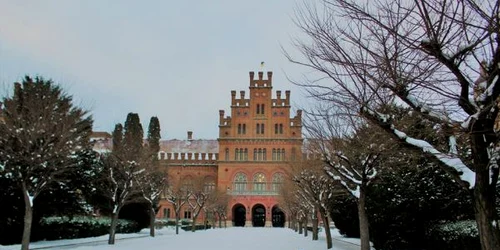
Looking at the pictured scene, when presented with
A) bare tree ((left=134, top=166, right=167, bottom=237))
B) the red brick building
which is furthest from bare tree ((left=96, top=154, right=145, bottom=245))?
the red brick building

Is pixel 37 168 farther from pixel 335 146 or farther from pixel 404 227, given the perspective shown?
pixel 404 227

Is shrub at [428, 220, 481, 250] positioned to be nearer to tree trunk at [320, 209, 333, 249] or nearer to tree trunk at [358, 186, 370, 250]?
tree trunk at [358, 186, 370, 250]

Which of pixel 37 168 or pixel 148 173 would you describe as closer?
pixel 37 168

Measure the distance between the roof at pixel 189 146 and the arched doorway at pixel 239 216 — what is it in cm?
1199

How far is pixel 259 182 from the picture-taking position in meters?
73.4

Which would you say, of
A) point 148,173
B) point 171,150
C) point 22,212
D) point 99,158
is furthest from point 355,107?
point 171,150

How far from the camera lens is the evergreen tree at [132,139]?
2858cm

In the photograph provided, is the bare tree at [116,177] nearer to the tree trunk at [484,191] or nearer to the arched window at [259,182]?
the tree trunk at [484,191]

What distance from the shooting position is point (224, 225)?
241 ft

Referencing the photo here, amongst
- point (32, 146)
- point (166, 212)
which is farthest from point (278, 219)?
point (32, 146)

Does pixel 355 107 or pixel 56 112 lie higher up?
pixel 56 112

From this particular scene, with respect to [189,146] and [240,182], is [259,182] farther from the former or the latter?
[189,146]

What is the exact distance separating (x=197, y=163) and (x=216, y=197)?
21094mm

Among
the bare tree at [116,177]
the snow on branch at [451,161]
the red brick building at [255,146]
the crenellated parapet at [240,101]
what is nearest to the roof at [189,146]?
the red brick building at [255,146]
